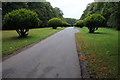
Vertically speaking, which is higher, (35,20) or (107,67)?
(35,20)

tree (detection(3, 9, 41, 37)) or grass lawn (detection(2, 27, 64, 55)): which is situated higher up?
tree (detection(3, 9, 41, 37))

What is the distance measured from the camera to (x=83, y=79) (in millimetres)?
3465

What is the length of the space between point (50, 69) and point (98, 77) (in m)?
1.69

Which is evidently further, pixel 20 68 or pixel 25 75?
pixel 20 68

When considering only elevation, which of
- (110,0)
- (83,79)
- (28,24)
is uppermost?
(110,0)

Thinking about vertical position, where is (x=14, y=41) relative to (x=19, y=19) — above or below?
below

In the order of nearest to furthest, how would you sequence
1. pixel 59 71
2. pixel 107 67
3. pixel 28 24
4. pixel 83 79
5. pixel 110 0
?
1. pixel 83 79
2. pixel 59 71
3. pixel 107 67
4. pixel 110 0
5. pixel 28 24

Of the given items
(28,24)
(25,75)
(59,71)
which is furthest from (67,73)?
(28,24)

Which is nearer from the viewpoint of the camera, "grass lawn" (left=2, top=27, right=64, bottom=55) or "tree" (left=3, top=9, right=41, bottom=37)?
"grass lawn" (left=2, top=27, right=64, bottom=55)

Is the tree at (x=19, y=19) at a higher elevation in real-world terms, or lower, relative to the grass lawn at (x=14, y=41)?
higher

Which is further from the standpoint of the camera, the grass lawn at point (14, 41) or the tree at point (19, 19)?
the tree at point (19, 19)

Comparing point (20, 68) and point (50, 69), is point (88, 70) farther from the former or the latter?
point (20, 68)

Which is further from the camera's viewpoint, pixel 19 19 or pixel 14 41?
pixel 19 19

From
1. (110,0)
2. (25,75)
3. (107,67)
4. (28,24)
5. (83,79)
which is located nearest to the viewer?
(83,79)
